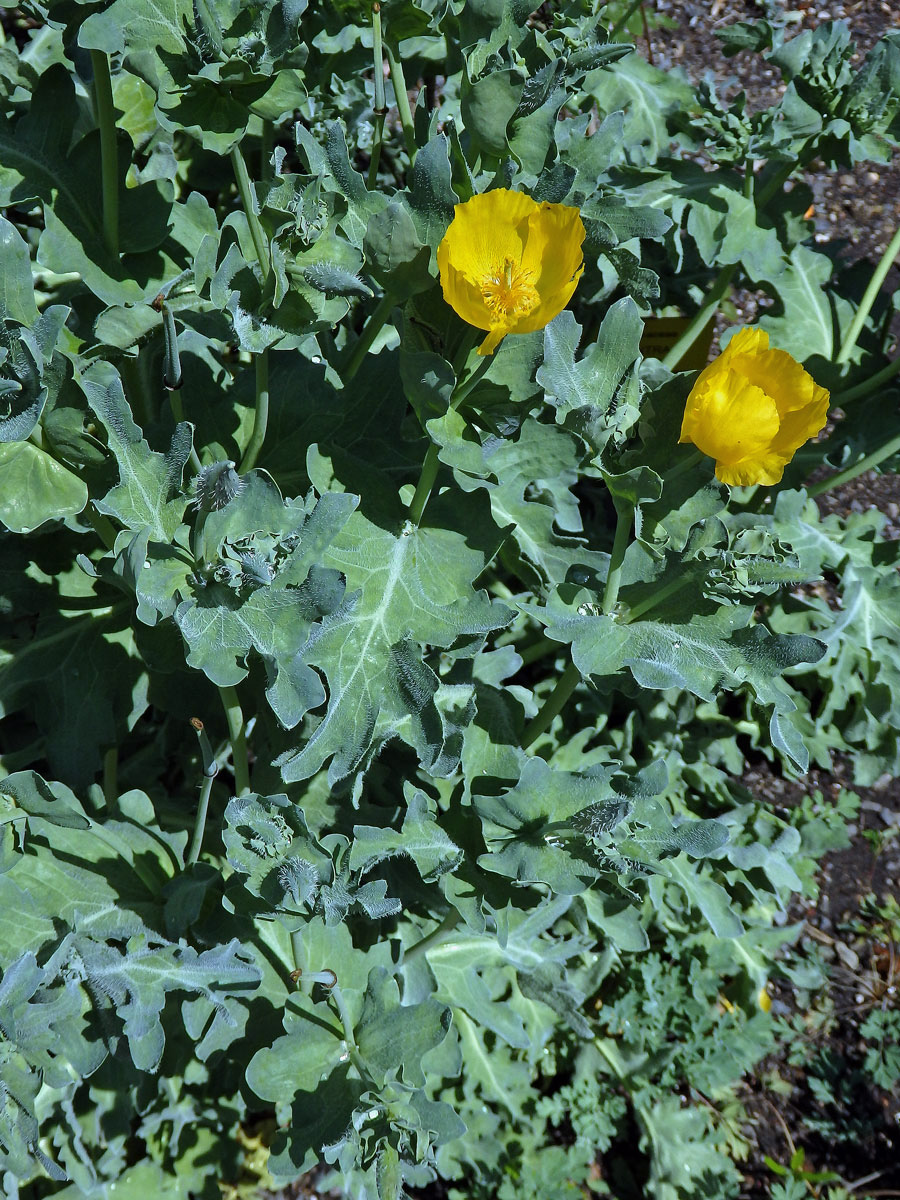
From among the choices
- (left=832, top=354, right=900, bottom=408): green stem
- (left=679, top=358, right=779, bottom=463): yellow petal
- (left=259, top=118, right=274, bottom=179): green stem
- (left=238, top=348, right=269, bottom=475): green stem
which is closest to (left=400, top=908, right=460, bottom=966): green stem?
(left=238, top=348, right=269, bottom=475): green stem

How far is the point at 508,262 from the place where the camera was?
134 centimetres

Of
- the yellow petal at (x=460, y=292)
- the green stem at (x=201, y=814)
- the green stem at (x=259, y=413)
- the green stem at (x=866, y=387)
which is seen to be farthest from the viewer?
the green stem at (x=866, y=387)

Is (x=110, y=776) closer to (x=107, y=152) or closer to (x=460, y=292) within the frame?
(x=107, y=152)

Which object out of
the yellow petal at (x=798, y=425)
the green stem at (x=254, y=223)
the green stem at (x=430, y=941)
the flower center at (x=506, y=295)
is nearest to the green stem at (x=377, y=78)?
the green stem at (x=254, y=223)

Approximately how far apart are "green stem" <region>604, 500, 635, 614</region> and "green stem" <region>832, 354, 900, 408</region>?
1020 mm

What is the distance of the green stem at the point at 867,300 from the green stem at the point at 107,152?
5.56ft

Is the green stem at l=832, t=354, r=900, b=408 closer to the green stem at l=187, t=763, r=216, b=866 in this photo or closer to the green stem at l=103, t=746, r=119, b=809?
the green stem at l=187, t=763, r=216, b=866

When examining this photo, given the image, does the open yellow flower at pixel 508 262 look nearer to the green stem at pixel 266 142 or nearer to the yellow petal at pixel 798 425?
the yellow petal at pixel 798 425

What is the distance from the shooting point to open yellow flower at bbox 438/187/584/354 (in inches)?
51.1

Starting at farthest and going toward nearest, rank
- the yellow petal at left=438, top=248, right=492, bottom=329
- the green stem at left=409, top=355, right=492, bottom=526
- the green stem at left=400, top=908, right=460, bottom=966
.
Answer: the green stem at left=400, top=908, right=460, bottom=966, the green stem at left=409, top=355, right=492, bottom=526, the yellow petal at left=438, top=248, right=492, bottom=329

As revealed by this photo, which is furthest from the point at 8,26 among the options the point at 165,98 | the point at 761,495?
the point at 761,495

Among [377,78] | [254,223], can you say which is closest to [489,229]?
[254,223]

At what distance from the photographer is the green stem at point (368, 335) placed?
1635 mm

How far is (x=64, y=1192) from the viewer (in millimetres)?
2236
